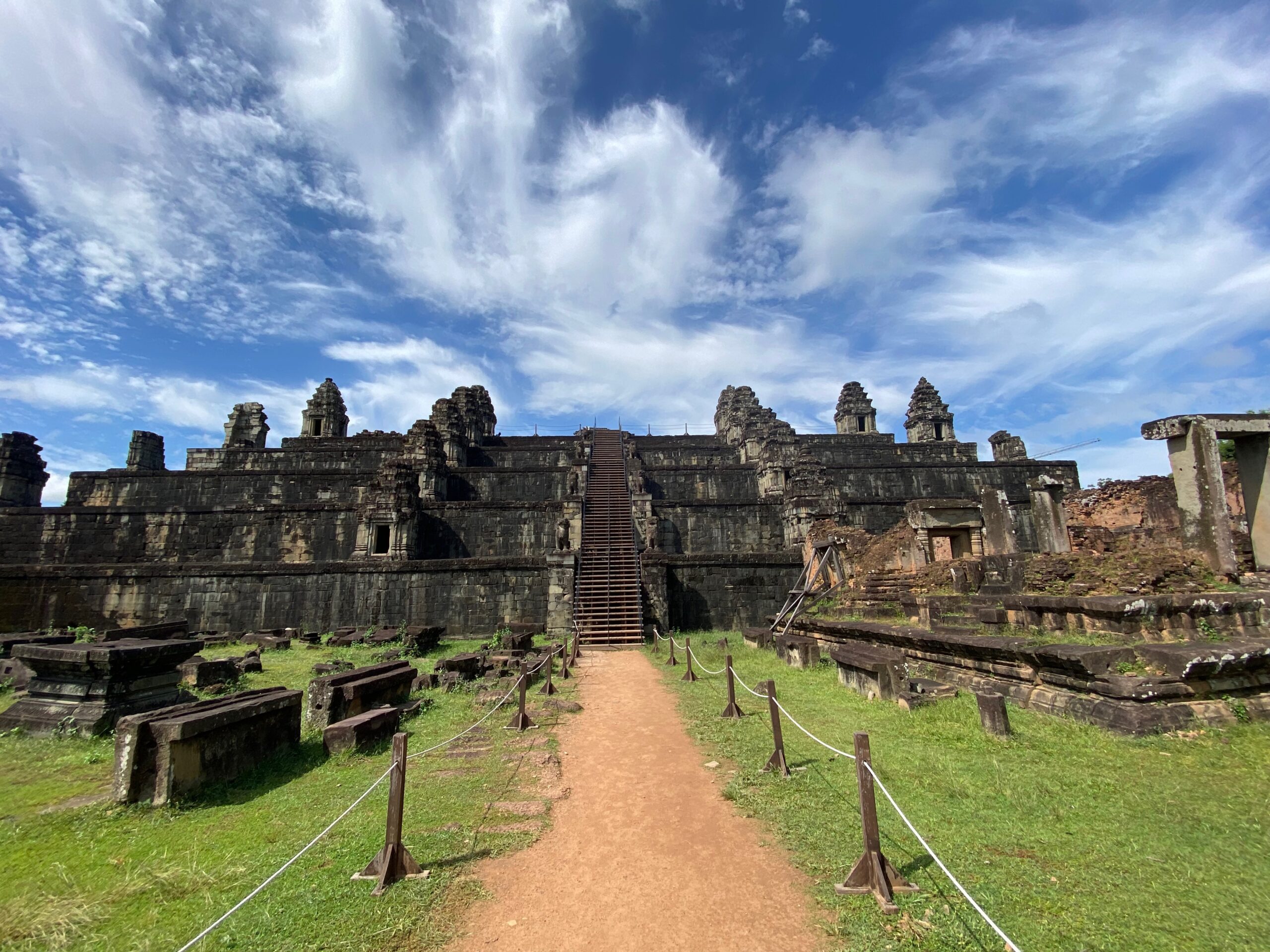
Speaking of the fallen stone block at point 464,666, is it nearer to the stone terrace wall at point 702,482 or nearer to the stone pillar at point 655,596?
the stone pillar at point 655,596

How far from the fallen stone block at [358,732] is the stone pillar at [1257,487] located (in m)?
11.5

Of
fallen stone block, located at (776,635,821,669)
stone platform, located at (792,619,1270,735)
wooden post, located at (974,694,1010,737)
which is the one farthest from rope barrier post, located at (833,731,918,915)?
fallen stone block, located at (776,635,821,669)

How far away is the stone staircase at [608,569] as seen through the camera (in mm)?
15648

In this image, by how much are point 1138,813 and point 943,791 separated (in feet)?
3.76

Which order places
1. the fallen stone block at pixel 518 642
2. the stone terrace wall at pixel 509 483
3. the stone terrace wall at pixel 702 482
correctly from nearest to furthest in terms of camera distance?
the fallen stone block at pixel 518 642
the stone terrace wall at pixel 509 483
the stone terrace wall at pixel 702 482

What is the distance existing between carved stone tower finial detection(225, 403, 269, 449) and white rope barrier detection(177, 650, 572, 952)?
2577 centimetres

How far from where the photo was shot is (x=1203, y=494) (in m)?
8.08

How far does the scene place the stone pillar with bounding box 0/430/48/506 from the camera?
21.0 m

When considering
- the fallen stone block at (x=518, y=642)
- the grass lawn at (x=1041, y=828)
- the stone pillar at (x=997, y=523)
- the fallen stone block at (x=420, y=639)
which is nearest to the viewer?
the grass lawn at (x=1041, y=828)

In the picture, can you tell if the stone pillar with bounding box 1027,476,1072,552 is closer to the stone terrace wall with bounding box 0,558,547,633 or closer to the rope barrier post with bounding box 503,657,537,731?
the rope barrier post with bounding box 503,657,537,731

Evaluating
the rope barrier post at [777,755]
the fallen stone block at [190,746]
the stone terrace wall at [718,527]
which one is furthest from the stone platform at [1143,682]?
the stone terrace wall at [718,527]

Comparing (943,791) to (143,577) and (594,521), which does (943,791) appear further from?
(143,577)

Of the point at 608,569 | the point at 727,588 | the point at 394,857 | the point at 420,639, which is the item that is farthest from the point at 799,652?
the point at 420,639

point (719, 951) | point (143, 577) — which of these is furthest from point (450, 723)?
point (143, 577)
